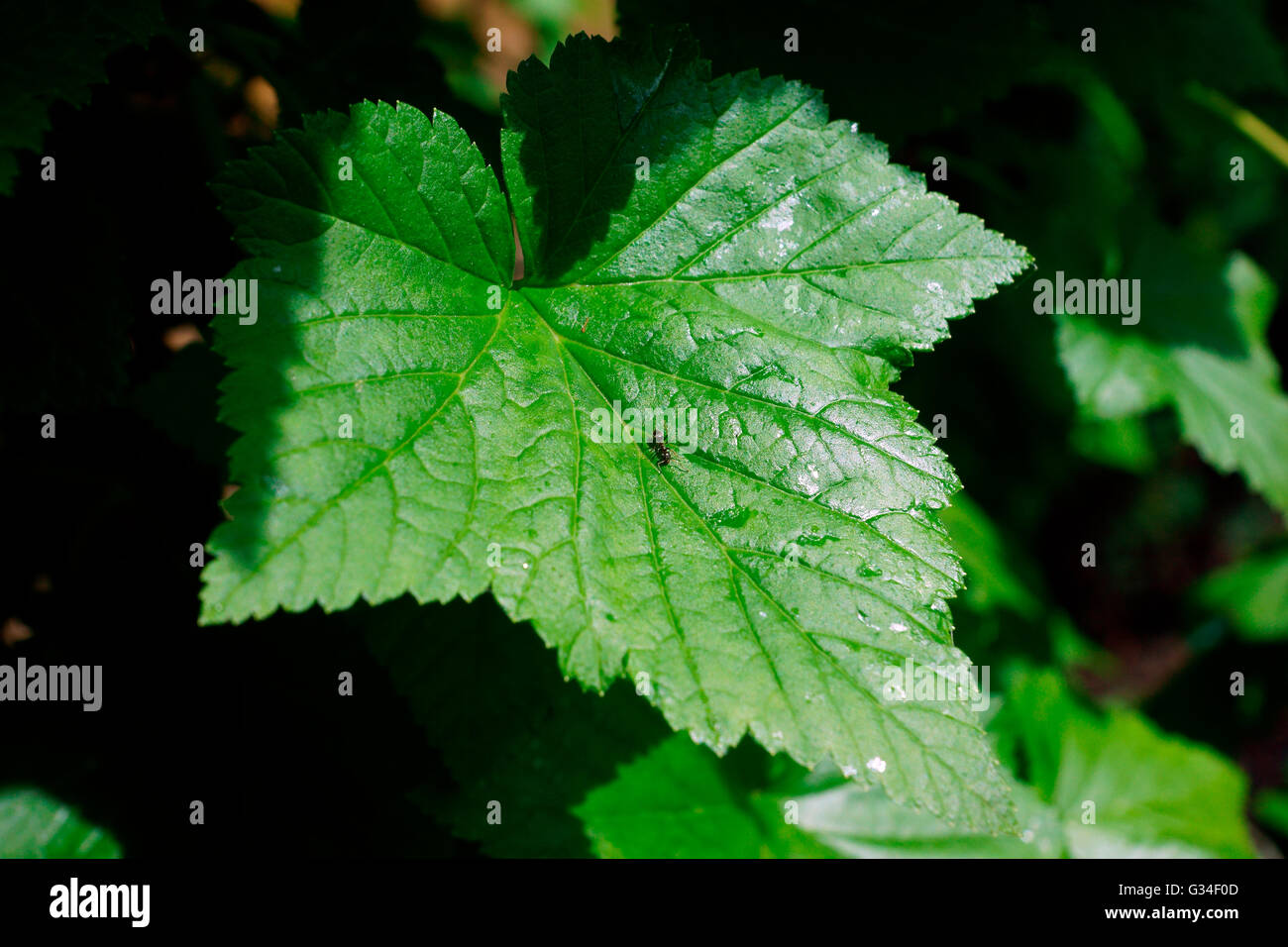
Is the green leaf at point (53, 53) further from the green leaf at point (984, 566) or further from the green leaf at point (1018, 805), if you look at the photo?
the green leaf at point (984, 566)

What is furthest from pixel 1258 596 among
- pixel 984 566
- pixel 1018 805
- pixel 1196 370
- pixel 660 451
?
pixel 660 451

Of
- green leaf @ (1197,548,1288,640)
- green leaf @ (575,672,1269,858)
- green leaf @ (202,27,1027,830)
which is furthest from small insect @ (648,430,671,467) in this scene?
green leaf @ (1197,548,1288,640)

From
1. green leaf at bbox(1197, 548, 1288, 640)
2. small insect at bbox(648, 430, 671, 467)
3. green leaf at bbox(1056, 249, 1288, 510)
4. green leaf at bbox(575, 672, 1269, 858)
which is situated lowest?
green leaf at bbox(575, 672, 1269, 858)

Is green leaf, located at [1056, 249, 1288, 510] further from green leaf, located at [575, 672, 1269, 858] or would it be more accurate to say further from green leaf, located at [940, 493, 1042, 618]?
green leaf, located at [575, 672, 1269, 858]

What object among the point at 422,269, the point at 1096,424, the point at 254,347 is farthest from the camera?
the point at 1096,424

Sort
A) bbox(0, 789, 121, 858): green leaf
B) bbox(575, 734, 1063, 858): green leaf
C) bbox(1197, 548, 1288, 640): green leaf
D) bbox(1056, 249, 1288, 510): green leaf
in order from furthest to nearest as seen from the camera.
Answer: bbox(1197, 548, 1288, 640): green leaf → bbox(1056, 249, 1288, 510): green leaf → bbox(575, 734, 1063, 858): green leaf → bbox(0, 789, 121, 858): green leaf

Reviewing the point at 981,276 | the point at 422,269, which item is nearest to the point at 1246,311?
the point at 981,276
